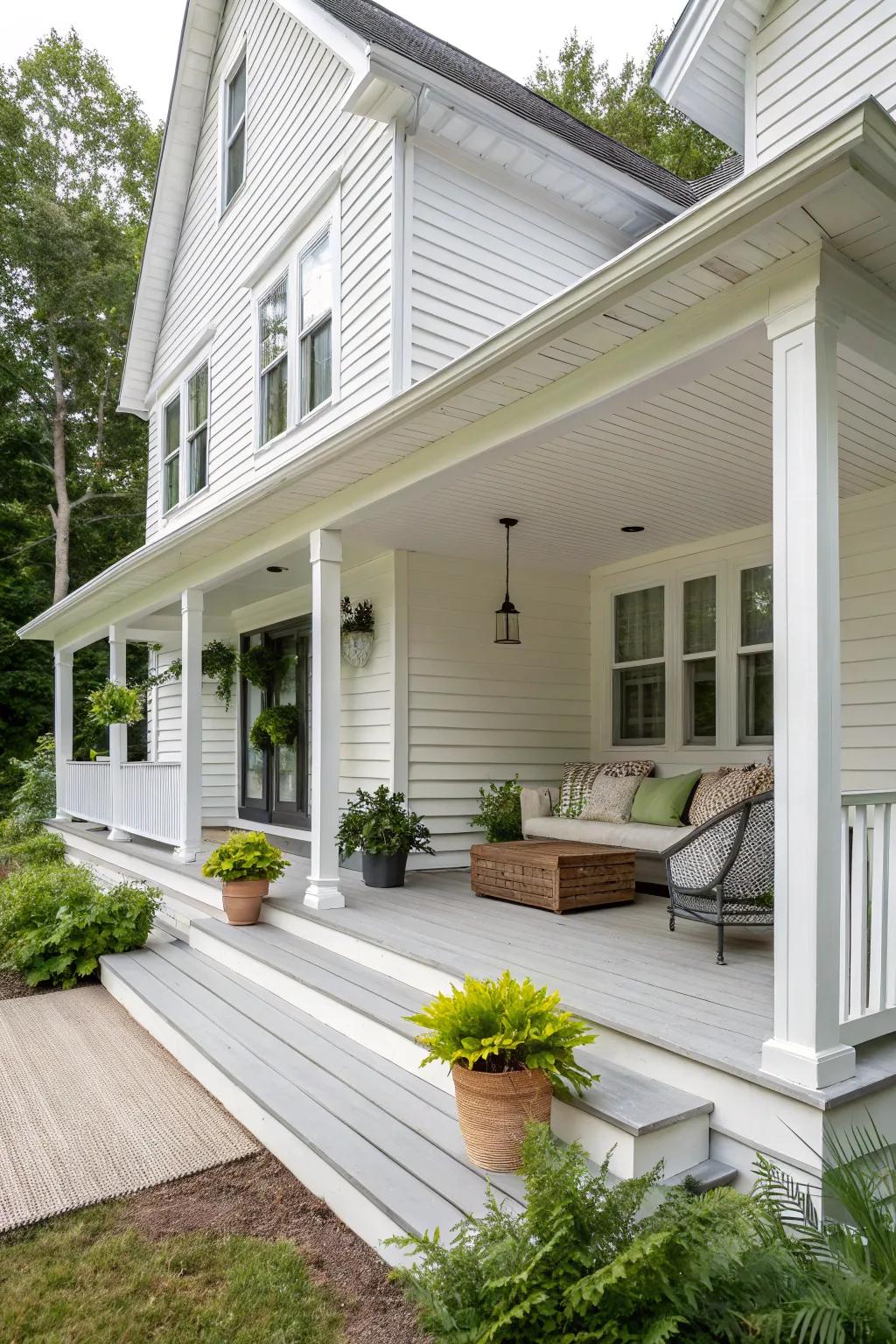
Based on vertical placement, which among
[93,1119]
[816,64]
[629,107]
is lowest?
[93,1119]

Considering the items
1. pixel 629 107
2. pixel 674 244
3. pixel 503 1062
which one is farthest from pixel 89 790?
pixel 629 107

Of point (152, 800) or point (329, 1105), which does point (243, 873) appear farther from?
point (152, 800)

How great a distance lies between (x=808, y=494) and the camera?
107 inches

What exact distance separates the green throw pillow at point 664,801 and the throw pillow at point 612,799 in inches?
3.0

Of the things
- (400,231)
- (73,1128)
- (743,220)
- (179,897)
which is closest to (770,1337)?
(743,220)

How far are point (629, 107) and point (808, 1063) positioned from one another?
19.4m

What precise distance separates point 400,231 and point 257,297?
254 cm

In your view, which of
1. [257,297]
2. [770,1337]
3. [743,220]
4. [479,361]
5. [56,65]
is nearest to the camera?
[770,1337]

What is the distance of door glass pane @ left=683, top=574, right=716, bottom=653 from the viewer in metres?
6.70

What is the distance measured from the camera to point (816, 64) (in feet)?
15.3

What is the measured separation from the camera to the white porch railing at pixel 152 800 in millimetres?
7871

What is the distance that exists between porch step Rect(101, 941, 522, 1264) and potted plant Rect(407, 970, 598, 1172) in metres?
0.14

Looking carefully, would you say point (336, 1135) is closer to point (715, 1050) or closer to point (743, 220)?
point (715, 1050)

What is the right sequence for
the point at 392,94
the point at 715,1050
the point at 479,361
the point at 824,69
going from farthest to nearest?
the point at 392,94, the point at 824,69, the point at 479,361, the point at 715,1050
